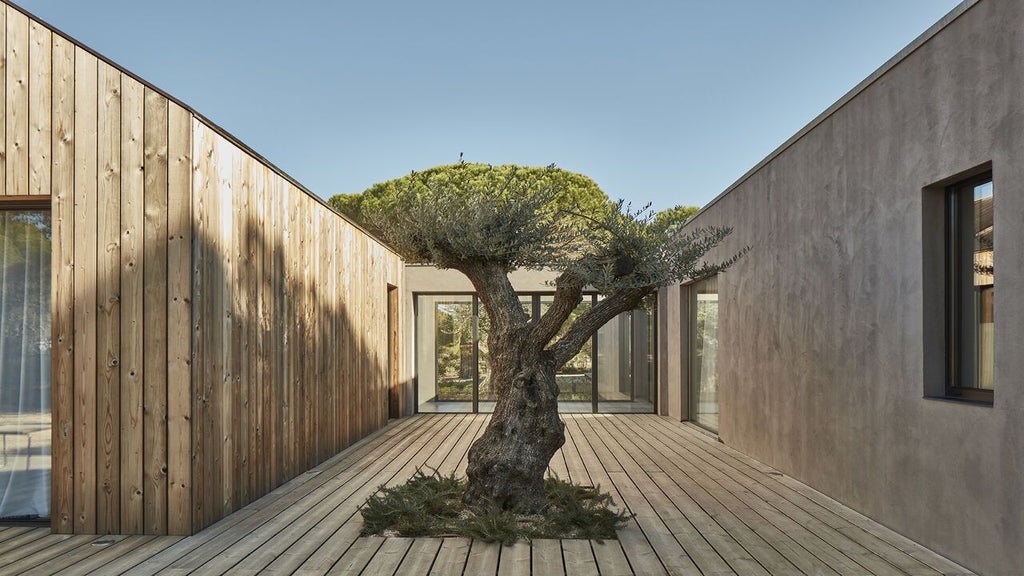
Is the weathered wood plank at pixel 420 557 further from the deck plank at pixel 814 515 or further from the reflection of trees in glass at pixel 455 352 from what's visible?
the reflection of trees in glass at pixel 455 352

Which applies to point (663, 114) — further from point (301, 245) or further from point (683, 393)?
point (301, 245)

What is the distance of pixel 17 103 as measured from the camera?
13.6 feet

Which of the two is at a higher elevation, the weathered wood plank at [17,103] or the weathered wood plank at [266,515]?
the weathered wood plank at [17,103]

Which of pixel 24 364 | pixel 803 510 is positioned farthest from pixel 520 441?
pixel 24 364

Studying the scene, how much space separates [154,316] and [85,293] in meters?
0.44

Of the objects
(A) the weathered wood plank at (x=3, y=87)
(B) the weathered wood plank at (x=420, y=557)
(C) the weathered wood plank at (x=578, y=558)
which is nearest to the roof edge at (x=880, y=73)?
(C) the weathered wood plank at (x=578, y=558)

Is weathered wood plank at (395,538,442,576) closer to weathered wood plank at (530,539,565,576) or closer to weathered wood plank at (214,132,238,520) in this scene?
weathered wood plank at (530,539,565,576)

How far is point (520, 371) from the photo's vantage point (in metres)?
4.45

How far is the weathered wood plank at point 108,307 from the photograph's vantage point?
3.99m

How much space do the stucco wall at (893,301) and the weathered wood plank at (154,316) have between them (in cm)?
420

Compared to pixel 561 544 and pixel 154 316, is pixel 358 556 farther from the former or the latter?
pixel 154 316

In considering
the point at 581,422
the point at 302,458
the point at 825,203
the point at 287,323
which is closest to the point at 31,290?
the point at 287,323

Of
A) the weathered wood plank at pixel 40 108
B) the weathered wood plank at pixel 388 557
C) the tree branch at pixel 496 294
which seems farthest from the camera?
the tree branch at pixel 496 294

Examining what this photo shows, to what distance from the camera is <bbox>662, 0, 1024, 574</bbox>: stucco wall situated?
10.2ft
